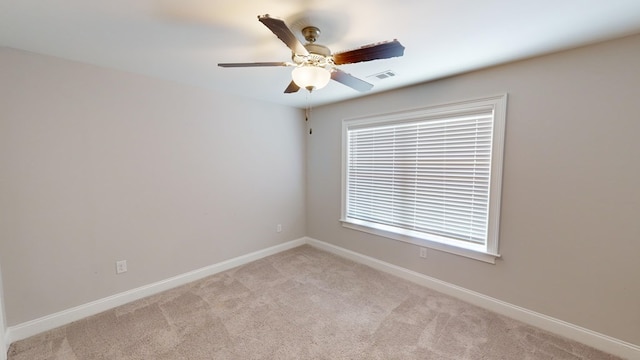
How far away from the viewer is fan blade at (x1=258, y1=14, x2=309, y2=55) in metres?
1.13

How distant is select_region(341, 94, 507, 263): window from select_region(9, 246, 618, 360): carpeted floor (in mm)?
655

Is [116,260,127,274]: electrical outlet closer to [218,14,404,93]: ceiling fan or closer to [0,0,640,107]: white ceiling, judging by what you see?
[0,0,640,107]: white ceiling

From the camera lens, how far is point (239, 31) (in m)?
1.67

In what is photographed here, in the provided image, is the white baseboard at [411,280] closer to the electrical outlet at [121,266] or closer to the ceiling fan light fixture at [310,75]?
the electrical outlet at [121,266]

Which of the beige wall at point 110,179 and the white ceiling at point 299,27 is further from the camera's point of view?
the beige wall at point 110,179

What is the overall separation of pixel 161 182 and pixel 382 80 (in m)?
2.62

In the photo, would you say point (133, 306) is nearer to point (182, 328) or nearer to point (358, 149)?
A: point (182, 328)

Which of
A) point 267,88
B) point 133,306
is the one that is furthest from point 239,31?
point 133,306

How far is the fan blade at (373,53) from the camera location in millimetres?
1317

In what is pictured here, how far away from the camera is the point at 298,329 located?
2133mm

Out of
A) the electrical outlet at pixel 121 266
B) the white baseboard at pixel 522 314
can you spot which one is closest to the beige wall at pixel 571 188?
the white baseboard at pixel 522 314

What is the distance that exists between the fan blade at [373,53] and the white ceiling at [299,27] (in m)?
0.26

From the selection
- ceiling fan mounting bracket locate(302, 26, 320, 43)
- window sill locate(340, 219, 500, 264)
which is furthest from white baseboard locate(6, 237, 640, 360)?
ceiling fan mounting bracket locate(302, 26, 320, 43)

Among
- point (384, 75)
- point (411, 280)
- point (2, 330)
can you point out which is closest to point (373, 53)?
point (384, 75)
